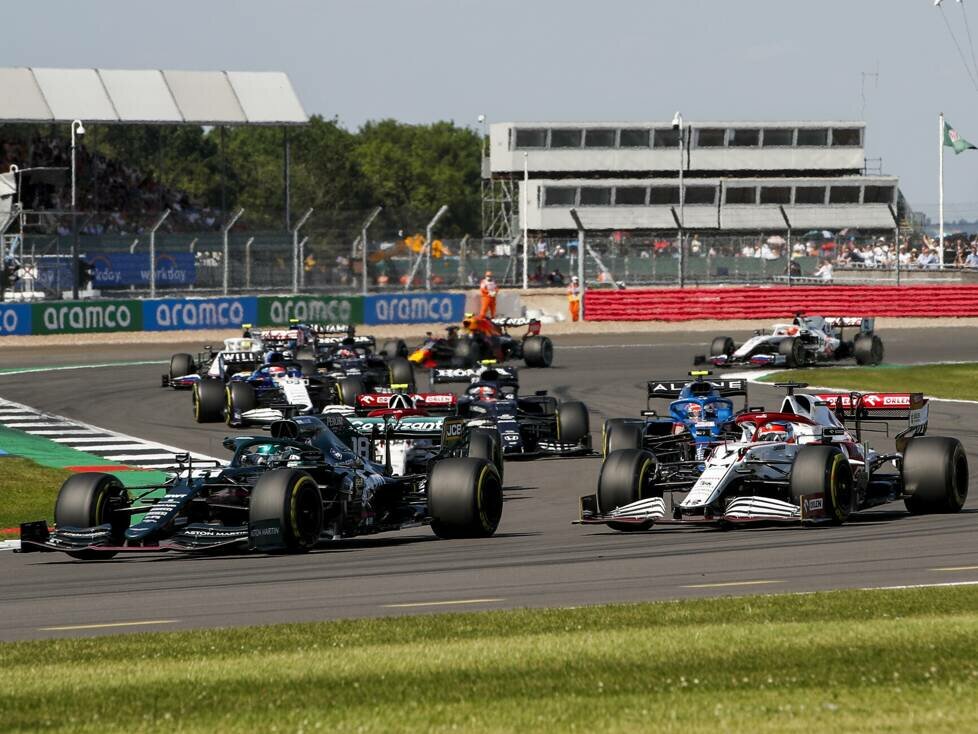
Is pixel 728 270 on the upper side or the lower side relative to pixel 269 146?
lower

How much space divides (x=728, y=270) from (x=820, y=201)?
52343 mm

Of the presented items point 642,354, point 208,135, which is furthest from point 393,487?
point 208,135

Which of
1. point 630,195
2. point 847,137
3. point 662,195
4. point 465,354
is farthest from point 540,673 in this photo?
point 847,137

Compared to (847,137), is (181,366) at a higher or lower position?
lower

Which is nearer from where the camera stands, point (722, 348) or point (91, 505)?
point (91, 505)

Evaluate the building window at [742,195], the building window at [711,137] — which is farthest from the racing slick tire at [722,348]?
the building window at [711,137]

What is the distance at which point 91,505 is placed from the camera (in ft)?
51.7

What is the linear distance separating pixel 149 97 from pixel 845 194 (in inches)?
2247

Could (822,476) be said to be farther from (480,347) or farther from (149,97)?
(149,97)

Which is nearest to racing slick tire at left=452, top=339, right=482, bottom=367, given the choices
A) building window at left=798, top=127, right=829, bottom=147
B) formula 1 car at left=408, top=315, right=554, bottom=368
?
formula 1 car at left=408, top=315, right=554, bottom=368

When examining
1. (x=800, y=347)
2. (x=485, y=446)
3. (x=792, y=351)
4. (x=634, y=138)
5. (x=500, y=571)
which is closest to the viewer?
(x=500, y=571)

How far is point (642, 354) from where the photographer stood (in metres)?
46.2

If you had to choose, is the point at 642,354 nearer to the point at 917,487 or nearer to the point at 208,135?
the point at 917,487

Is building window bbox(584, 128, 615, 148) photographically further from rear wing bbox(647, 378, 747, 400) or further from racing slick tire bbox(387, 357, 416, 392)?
rear wing bbox(647, 378, 747, 400)
